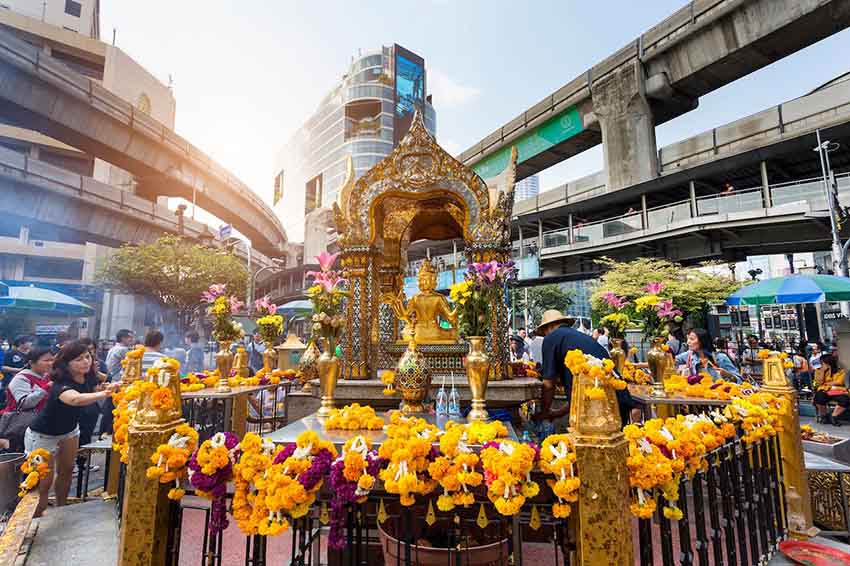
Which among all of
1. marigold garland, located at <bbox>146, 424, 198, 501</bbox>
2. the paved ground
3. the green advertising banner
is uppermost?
the green advertising banner

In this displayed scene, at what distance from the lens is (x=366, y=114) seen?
67.1 meters

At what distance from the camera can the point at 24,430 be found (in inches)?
215

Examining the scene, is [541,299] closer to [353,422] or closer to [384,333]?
[384,333]

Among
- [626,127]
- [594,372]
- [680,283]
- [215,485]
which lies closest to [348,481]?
[215,485]

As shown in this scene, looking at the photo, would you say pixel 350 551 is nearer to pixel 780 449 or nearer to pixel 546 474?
pixel 546 474

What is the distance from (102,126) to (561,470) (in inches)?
980

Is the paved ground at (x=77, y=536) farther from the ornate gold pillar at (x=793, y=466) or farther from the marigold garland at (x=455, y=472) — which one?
the ornate gold pillar at (x=793, y=466)

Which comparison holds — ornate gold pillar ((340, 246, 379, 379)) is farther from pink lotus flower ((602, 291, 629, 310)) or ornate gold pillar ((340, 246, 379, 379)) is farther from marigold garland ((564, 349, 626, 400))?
marigold garland ((564, 349, 626, 400))

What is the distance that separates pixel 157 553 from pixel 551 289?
176 ft

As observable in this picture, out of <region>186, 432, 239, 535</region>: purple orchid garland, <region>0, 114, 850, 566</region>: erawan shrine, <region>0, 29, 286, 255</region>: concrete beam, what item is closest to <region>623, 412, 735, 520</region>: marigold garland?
<region>0, 114, 850, 566</region>: erawan shrine

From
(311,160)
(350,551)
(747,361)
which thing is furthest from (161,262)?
(311,160)

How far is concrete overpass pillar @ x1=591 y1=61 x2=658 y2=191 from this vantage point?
76.5 ft

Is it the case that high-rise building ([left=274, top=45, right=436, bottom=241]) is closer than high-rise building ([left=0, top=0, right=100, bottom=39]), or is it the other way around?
high-rise building ([left=0, top=0, right=100, bottom=39])

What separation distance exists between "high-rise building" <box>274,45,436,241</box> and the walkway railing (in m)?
46.0
